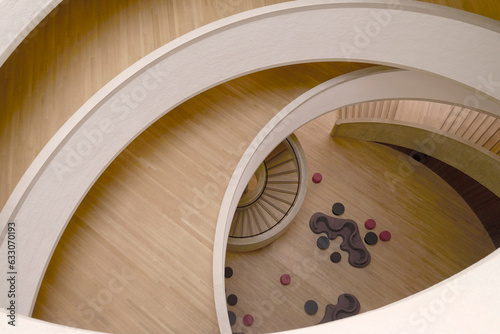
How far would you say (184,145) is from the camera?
23.3 ft

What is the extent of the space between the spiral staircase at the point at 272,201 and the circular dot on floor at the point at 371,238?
246 cm

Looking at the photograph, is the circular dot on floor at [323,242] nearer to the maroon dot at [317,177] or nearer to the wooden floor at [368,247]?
the wooden floor at [368,247]

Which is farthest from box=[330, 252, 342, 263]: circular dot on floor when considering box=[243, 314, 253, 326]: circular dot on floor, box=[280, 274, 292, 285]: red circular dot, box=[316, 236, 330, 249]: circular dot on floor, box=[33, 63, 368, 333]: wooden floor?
box=[33, 63, 368, 333]: wooden floor

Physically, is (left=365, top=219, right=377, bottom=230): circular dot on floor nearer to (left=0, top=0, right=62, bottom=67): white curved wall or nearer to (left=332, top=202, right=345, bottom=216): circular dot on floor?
(left=332, top=202, right=345, bottom=216): circular dot on floor

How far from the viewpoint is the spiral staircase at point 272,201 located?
10.6 meters

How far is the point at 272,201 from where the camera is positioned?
36.3 feet

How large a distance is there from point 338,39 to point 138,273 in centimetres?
496

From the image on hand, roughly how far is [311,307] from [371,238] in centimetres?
262

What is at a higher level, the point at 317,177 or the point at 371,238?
the point at 317,177

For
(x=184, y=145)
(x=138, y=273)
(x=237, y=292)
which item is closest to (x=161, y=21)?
(x=184, y=145)

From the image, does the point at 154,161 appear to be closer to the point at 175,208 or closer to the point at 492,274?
the point at 175,208

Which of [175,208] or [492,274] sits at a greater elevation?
[175,208]

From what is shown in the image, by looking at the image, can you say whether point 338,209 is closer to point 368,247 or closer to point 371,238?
point 371,238

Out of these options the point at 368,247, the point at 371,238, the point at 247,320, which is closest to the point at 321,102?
the point at 371,238
